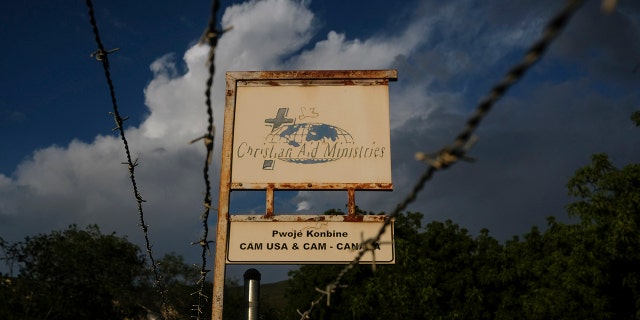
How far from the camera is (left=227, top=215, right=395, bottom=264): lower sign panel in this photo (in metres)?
5.96

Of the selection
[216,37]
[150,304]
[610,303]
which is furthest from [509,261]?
[216,37]

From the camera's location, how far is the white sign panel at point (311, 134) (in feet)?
21.0

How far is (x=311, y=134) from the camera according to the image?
662 cm

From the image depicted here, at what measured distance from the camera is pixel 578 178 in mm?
22438

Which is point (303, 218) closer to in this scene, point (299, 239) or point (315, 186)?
point (299, 239)

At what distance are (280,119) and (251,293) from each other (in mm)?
2207

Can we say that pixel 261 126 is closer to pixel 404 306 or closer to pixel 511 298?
pixel 404 306

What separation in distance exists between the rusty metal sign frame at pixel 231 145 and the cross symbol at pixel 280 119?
0.33 m

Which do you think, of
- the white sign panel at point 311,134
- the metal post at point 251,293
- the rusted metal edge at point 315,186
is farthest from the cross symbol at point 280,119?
the metal post at point 251,293

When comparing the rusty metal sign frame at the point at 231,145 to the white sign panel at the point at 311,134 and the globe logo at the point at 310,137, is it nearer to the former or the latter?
the white sign panel at the point at 311,134

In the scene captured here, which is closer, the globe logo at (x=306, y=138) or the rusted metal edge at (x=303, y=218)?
the rusted metal edge at (x=303, y=218)

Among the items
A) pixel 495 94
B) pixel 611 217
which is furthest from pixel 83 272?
pixel 495 94

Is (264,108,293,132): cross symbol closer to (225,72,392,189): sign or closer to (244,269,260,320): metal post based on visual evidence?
(225,72,392,189): sign

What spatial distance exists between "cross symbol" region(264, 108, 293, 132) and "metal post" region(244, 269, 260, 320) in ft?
6.18
